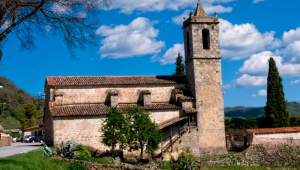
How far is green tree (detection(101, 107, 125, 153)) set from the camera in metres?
22.5

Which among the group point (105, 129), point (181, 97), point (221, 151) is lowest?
point (221, 151)

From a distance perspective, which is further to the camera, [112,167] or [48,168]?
[112,167]

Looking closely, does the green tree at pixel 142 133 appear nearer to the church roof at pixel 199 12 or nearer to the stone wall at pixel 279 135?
the stone wall at pixel 279 135

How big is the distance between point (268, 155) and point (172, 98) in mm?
9737

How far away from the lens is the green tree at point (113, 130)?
22516mm

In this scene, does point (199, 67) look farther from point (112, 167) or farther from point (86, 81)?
point (112, 167)

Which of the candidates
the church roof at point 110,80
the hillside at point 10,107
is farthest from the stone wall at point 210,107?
the hillside at point 10,107

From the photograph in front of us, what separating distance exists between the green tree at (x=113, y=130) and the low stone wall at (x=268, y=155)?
292 inches

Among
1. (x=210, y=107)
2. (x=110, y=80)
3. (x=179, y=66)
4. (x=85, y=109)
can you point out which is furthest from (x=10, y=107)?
(x=210, y=107)

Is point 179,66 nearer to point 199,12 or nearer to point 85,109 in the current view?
point 199,12

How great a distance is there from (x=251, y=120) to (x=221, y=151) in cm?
918

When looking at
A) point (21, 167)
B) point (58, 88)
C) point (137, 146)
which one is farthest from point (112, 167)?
point (58, 88)

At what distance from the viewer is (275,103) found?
112 ft

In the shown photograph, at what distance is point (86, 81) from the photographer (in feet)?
90.2
